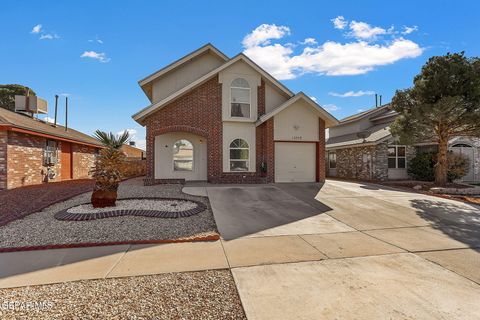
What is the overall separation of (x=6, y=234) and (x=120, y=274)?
3875 mm

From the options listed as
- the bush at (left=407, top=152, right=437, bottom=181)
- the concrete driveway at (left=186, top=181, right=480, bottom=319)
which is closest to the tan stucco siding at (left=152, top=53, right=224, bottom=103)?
the concrete driveway at (left=186, top=181, right=480, bottom=319)

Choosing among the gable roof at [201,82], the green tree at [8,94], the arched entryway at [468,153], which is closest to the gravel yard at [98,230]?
the gable roof at [201,82]

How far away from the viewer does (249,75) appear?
14.1 metres

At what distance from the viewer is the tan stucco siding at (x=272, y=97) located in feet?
47.3

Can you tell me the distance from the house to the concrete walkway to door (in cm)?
648

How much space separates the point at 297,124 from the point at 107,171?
10194mm

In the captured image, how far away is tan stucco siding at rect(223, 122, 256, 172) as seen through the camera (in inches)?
536

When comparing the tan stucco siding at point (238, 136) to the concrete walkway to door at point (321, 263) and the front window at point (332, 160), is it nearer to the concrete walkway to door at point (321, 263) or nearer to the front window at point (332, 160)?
the concrete walkway to door at point (321, 263)

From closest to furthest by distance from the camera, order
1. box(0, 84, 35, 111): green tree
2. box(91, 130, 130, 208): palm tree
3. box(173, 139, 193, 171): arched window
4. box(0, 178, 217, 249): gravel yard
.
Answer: box(0, 178, 217, 249): gravel yard, box(91, 130, 130, 208): palm tree, box(173, 139, 193, 171): arched window, box(0, 84, 35, 111): green tree

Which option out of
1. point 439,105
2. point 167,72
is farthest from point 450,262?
point 167,72

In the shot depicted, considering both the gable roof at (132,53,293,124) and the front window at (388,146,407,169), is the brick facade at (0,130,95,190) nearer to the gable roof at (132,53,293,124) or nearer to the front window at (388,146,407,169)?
the gable roof at (132,53,293,124)

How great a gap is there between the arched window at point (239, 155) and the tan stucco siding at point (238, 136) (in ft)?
0.60

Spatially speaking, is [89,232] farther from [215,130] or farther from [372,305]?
[215,130]

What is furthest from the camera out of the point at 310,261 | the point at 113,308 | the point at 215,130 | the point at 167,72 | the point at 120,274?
the point at 167,72
